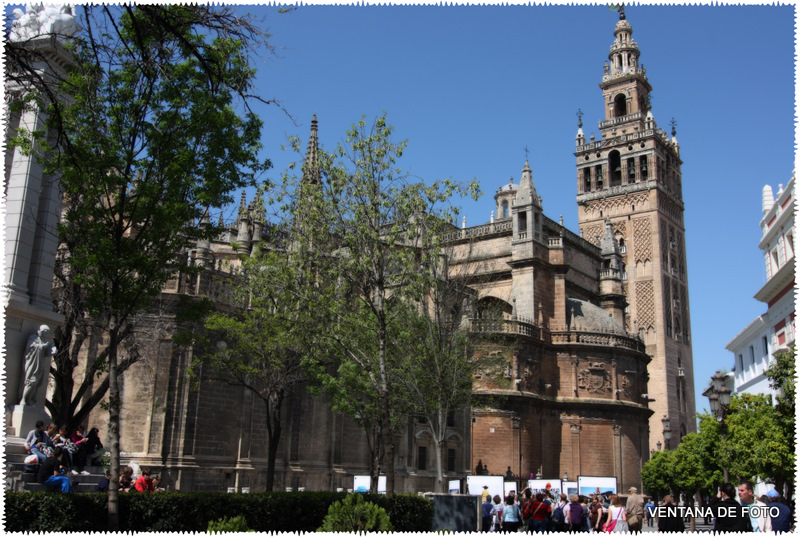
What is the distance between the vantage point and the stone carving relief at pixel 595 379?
159 feet

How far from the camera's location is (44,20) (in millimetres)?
13031

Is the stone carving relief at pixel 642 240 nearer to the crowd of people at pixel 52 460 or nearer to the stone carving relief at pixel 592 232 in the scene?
the stone carving relief at pixel 592 232

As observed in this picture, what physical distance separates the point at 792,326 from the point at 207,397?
71.8 ft

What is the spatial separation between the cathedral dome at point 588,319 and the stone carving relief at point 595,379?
8.41 ft

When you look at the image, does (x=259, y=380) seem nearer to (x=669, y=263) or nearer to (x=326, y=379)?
(x=326, y=379)

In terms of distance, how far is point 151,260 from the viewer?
12289 mm

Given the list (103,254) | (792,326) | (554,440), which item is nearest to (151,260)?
(103,254)

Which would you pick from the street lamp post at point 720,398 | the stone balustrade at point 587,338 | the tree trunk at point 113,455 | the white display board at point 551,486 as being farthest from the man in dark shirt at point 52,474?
the stone balustrade at point 587,338

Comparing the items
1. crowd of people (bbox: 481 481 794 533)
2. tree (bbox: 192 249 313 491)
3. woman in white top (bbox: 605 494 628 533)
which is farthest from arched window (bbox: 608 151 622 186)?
woman in white top (bbox: 605 494 628 533)

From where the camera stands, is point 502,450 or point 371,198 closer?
point 371,198

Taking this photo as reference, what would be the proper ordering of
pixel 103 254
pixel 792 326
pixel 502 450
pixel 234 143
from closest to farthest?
pixel 103 254, pixel 234 143, pixel 792 326, pixel 502 450

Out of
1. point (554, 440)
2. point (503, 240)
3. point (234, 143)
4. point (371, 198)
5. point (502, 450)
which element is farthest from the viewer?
point (503, 240)

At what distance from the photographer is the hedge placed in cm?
998

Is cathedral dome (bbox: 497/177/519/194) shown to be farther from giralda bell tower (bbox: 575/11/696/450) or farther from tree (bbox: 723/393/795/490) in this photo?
tree (bbox: 723/393/795/490)
